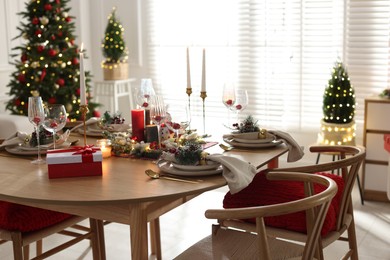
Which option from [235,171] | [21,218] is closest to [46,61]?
[21,218]

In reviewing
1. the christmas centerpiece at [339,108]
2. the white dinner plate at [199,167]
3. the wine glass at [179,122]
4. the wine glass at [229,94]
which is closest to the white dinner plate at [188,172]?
the white dinner plate at [199,167]

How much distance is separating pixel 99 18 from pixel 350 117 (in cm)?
291

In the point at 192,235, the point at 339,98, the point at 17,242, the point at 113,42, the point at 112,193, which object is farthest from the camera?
the point at 113,42

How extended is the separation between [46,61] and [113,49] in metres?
0.70

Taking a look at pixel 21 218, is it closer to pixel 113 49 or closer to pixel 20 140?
pixel 20 140

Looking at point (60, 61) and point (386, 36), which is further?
point (60, 61)

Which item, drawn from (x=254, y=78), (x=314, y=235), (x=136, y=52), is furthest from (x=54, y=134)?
(x=136, y=52)

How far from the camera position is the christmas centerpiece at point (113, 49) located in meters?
5.48

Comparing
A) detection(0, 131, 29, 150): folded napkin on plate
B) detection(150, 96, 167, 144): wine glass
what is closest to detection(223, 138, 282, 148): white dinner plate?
detection(150, 96, 167, 144): wine glass

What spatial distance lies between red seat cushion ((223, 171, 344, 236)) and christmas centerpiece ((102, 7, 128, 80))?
312cm

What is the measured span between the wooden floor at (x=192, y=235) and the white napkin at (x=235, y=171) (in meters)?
1.34

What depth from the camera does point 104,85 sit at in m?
5.83

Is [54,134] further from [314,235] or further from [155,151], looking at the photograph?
[314,235]

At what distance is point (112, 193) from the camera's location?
200 centimetres
